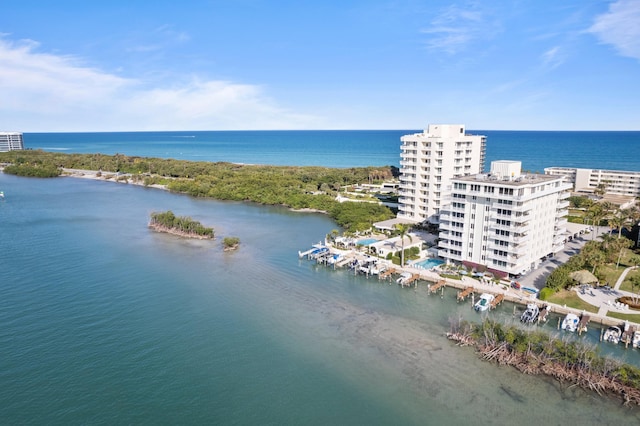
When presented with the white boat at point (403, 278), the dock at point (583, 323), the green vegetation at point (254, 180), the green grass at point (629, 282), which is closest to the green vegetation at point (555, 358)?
the dock at point (583, 323)

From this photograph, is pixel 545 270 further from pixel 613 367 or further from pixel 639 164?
pixel 639 164

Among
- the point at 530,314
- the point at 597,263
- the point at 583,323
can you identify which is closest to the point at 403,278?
the point at 530,314

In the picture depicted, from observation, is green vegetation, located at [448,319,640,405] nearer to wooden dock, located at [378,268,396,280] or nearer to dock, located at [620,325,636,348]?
dock, located at [620,325,636,348]

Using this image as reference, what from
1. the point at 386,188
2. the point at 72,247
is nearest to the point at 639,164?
the point at 386,188

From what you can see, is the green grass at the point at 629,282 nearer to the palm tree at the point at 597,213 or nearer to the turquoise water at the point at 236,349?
the turquoise water at the point at 236,349

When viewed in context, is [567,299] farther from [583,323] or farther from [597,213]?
[597,213]
